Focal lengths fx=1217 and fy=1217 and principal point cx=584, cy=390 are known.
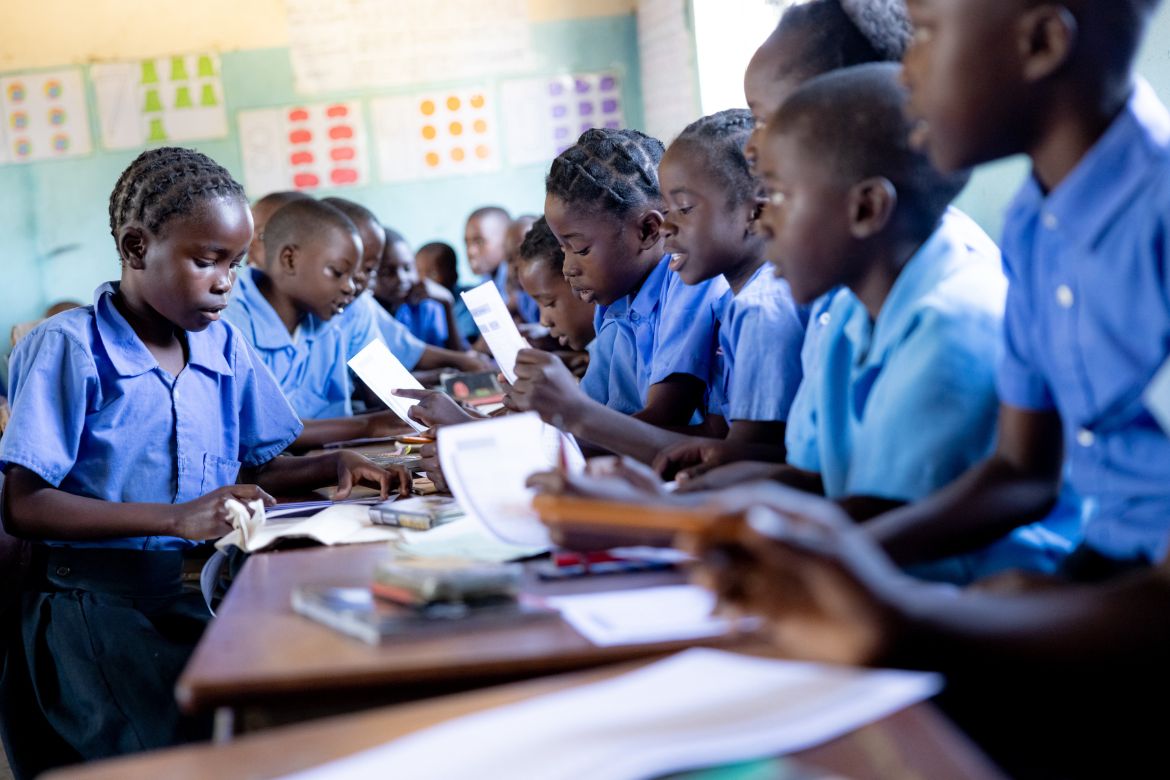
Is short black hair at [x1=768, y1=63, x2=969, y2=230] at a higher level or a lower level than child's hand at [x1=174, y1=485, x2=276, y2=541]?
higher

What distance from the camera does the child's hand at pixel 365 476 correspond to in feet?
6.55

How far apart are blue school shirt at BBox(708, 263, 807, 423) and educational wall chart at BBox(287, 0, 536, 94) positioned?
4.80m

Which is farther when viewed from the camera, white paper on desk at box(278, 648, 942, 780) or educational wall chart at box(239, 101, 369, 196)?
educational wall chart at box(239, 101, 369, 196)

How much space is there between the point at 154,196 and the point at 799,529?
1.64 metres

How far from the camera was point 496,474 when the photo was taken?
1.25 m

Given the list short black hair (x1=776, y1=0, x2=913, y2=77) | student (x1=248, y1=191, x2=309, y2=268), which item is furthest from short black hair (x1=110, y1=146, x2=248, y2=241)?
student (x1=248, y1=191, x2=309, y2=268)

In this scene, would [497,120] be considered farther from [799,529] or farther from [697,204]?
[799,529]

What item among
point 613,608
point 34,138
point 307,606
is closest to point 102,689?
point 307,606

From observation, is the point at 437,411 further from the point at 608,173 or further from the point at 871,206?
the point at 871,206

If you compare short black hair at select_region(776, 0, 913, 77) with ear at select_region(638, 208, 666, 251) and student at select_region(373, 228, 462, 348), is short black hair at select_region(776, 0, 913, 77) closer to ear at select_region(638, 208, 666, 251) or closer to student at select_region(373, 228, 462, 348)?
ear at select_region(638, 208, 666, 251)

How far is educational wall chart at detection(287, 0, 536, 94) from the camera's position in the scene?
6.29m

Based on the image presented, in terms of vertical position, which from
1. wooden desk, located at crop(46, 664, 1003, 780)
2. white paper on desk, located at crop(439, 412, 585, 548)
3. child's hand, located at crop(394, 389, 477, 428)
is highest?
white paper on desk, located at crop(439, 412, 585, 548)

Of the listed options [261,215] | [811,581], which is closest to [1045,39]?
[811,581]

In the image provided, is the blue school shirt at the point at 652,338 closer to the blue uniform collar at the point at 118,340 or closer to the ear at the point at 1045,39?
the blue uniform collar at the point at 118,340
